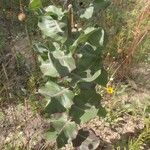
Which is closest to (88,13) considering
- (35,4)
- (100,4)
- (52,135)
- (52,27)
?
(100,4)

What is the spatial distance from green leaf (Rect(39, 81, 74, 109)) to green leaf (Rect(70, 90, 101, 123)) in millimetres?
117

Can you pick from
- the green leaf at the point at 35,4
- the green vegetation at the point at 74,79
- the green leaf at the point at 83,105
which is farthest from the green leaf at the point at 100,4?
the green leaf at the point at 83,105

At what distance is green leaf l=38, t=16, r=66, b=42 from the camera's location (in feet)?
8.64

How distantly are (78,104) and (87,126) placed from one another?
61 cm

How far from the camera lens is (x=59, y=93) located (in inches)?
110

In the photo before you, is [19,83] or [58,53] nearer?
[58,53]

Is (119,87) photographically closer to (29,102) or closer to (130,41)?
(130,41)

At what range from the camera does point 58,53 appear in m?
2.73

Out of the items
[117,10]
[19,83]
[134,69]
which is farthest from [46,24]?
[117,10]

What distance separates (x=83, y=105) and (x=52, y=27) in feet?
1.95

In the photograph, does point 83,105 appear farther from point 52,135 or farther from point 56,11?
point 56,11

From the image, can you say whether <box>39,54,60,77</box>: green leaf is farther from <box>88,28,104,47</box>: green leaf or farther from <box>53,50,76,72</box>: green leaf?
<box>88,28,104,47</box>: green leaf

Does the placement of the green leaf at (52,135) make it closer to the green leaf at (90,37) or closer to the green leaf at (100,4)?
the green leaf at (90,37)

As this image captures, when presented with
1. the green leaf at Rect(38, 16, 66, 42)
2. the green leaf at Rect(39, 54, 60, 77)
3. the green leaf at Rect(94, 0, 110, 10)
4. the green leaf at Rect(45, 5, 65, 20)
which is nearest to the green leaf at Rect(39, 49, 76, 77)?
the green leaf at Rect(39, 54, 60, 77)
